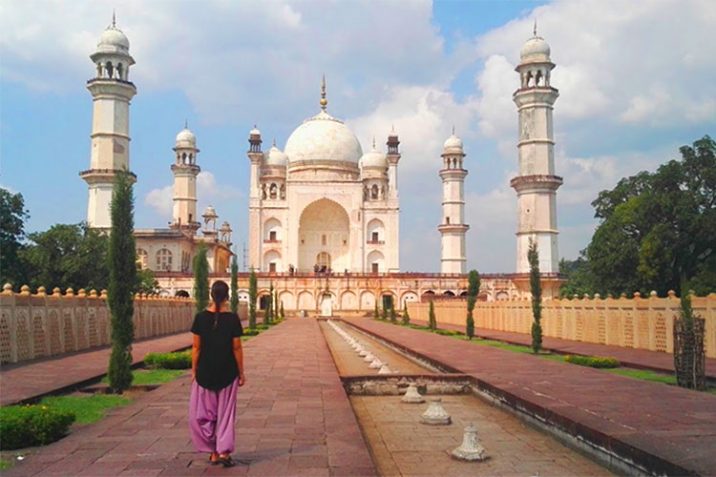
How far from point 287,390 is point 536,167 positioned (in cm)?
3259

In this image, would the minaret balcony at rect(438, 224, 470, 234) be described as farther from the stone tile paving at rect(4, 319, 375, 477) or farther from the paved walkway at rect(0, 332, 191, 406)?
the stone tile paving at rect(4, 319, 375, 477)

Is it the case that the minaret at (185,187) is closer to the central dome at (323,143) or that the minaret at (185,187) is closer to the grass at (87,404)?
the central dome at (323,143)

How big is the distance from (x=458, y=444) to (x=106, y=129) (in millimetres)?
33546

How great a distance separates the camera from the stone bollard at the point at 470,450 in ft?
15.7

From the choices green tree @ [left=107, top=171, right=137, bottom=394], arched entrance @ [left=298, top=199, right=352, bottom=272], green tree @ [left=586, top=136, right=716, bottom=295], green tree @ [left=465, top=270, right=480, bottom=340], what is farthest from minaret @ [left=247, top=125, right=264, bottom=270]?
green tree @ [left=107, top=171, right=137, bottom=394]

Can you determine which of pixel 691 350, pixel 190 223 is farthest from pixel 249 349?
pixel 190 223

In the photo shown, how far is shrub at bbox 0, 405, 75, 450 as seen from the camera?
15.2 ft

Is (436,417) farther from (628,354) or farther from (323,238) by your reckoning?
(323,238)

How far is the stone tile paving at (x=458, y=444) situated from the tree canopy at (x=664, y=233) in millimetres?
22473

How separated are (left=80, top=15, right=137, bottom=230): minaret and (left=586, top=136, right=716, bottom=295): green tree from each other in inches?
859

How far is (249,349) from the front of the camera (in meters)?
12.9

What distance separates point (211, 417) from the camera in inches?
Answer: 165

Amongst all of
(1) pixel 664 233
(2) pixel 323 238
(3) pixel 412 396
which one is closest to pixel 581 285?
(1) pixel 664 233

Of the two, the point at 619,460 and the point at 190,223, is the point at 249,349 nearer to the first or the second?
the point at 619,460
